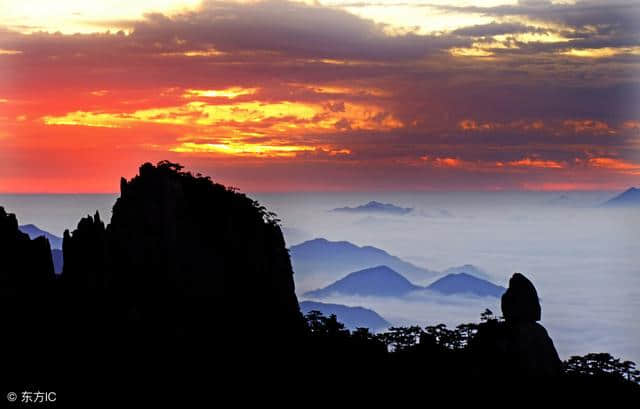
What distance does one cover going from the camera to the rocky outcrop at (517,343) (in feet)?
254

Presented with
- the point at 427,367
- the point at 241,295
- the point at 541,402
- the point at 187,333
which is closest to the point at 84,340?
the point at 187,333

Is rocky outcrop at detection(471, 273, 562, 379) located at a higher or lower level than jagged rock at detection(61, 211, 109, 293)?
lower

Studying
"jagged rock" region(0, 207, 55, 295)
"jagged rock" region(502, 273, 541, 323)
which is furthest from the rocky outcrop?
"jagged rock" region(0, 207, 55, 295)

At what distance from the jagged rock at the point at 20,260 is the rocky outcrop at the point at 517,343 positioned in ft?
135

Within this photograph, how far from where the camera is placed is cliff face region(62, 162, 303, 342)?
229 ft

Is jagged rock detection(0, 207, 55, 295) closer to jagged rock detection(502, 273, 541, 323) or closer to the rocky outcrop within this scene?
the rocky outcrop

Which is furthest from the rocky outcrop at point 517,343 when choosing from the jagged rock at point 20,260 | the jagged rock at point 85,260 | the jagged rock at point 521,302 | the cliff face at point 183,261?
the jagged rock at point 20,260

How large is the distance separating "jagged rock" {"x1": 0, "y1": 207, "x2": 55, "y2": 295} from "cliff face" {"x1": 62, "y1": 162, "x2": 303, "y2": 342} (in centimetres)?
224

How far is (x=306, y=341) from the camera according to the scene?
83.8 metres

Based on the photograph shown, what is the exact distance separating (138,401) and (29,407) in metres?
9.52

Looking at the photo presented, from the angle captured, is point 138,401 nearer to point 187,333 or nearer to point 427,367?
point 187,333

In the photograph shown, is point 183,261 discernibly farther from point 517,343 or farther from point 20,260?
point 517,343

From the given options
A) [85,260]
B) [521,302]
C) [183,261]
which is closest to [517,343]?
[521,302]

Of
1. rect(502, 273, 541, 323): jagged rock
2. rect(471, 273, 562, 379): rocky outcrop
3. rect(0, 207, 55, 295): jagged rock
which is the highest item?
rect(0, 207, 55, 295): jagged rock
